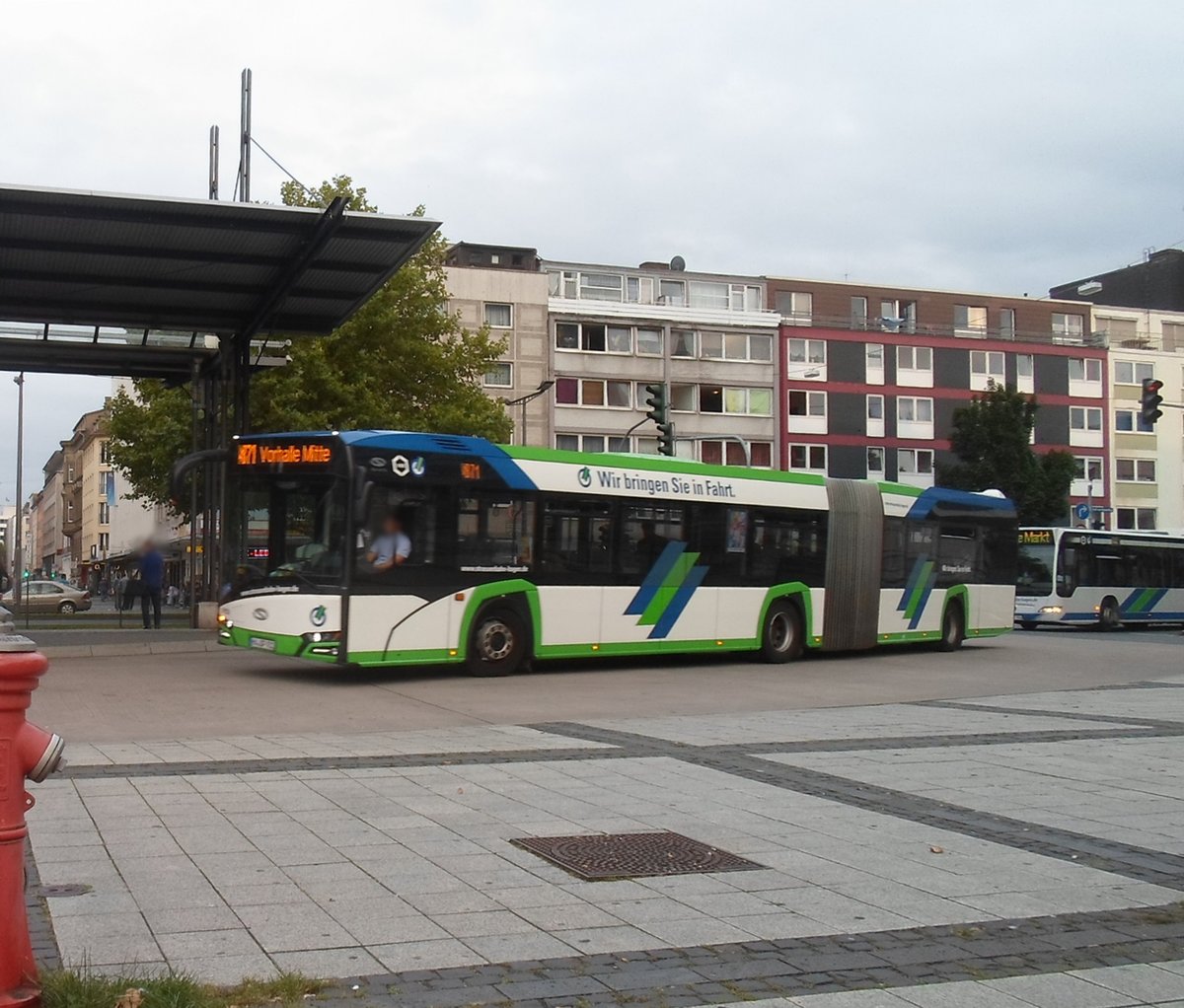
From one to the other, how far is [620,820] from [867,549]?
57.1ft

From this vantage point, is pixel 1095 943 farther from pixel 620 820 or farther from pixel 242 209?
pixel 242 209

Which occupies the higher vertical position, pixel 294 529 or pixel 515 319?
pixel 515 319

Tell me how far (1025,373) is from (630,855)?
71283 millimetres

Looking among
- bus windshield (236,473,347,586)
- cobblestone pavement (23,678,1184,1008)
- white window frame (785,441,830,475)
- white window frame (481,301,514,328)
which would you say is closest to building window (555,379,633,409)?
white window frame (481,301,514,328)

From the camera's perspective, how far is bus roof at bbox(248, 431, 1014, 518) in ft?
59.6

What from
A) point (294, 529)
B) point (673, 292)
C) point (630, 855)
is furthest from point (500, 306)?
point (630, 855)

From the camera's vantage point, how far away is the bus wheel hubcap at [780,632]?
75.9 feet

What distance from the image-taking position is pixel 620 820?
7.82m

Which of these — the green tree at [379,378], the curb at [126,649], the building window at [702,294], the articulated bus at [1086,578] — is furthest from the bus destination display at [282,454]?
the building window at [702,294]

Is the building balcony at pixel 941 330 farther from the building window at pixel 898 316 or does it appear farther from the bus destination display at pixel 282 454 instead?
the bus destination display at pixel 282 454

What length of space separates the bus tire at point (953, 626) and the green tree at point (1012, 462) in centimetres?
3669

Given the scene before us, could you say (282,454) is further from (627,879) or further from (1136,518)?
(1136,518)

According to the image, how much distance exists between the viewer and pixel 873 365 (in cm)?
7119

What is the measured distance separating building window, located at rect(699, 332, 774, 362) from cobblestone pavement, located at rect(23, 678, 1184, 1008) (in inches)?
2295
